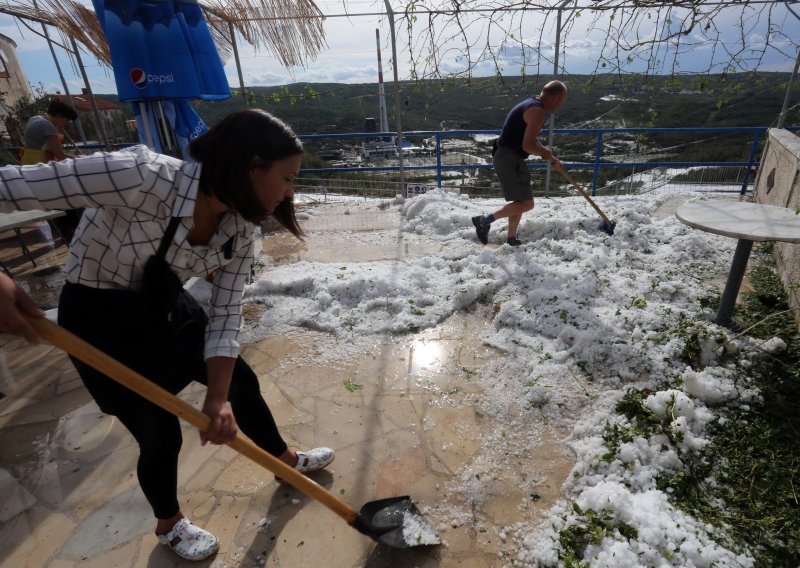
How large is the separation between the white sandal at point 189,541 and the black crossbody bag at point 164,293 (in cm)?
100

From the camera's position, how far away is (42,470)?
2.62 meters

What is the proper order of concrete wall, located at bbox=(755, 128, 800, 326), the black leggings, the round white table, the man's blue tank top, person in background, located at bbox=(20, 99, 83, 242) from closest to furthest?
1. the black leggings
2. the round white table
3. concrete wall, located at bbox=(755, 128, 800, 326)
4. the man's blue tank top
5. person in background, located at bbox=(20, 99, 83, 242)

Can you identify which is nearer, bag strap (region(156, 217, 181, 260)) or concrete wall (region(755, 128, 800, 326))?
bag strap (region(156, 217, 181, 260))

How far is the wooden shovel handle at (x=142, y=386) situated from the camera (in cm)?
132

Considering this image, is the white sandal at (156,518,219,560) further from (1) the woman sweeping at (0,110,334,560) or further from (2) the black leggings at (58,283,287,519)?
(1) the woman sweeping at (0,110,334,560)

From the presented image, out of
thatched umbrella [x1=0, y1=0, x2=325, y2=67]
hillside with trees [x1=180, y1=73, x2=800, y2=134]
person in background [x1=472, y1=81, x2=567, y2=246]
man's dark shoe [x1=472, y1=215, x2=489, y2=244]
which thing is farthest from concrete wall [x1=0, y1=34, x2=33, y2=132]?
person in background [x1=472, y1=81, x2=567, y2=246]

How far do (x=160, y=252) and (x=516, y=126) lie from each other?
4.27m

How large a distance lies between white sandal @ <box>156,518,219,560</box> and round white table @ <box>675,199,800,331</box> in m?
3.60

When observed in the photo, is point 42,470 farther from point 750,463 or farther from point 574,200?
point 574,200

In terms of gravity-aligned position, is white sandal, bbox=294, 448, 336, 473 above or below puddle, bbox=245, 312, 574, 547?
above

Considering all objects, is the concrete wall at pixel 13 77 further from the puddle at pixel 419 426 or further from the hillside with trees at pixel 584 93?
the puddle at pixel 419 426

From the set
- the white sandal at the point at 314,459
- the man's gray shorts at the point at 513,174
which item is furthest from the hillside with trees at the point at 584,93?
the white sandal at the point at 314,459

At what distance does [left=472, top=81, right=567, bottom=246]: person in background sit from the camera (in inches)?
181

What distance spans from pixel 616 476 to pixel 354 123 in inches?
1046
